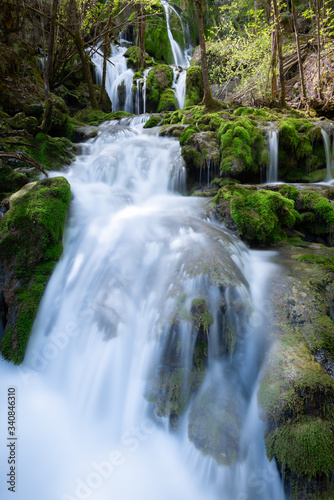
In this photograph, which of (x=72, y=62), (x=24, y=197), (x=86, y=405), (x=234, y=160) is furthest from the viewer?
(x=72, y=62)

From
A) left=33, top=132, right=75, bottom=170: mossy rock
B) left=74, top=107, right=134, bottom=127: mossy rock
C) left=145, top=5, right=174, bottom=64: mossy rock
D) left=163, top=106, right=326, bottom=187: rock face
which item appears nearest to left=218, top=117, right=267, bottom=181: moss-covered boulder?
left=163, top=106, right=326, bottom=187: rock face

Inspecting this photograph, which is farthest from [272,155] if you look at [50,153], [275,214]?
[50,153]

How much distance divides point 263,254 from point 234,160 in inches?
123

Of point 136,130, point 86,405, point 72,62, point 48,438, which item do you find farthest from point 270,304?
point 72,62

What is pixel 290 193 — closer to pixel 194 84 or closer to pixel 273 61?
pixel 273 61

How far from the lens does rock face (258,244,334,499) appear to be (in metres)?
2.10

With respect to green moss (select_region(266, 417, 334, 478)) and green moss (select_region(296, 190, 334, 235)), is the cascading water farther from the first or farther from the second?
green moss (select_region(296, 190, 334, 235))

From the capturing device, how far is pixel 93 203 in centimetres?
558

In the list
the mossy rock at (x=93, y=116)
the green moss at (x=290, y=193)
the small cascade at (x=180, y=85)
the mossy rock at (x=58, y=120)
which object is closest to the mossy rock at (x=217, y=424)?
the green moss at (x=290, y=193)

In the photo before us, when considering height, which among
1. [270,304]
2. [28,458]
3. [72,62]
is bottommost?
[28,458]

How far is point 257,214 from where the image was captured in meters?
4.87

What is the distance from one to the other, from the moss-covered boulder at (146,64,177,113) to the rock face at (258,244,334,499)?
13.3 m

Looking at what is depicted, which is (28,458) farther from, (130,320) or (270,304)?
(270,304)

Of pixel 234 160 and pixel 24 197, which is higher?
pixel 234 160
